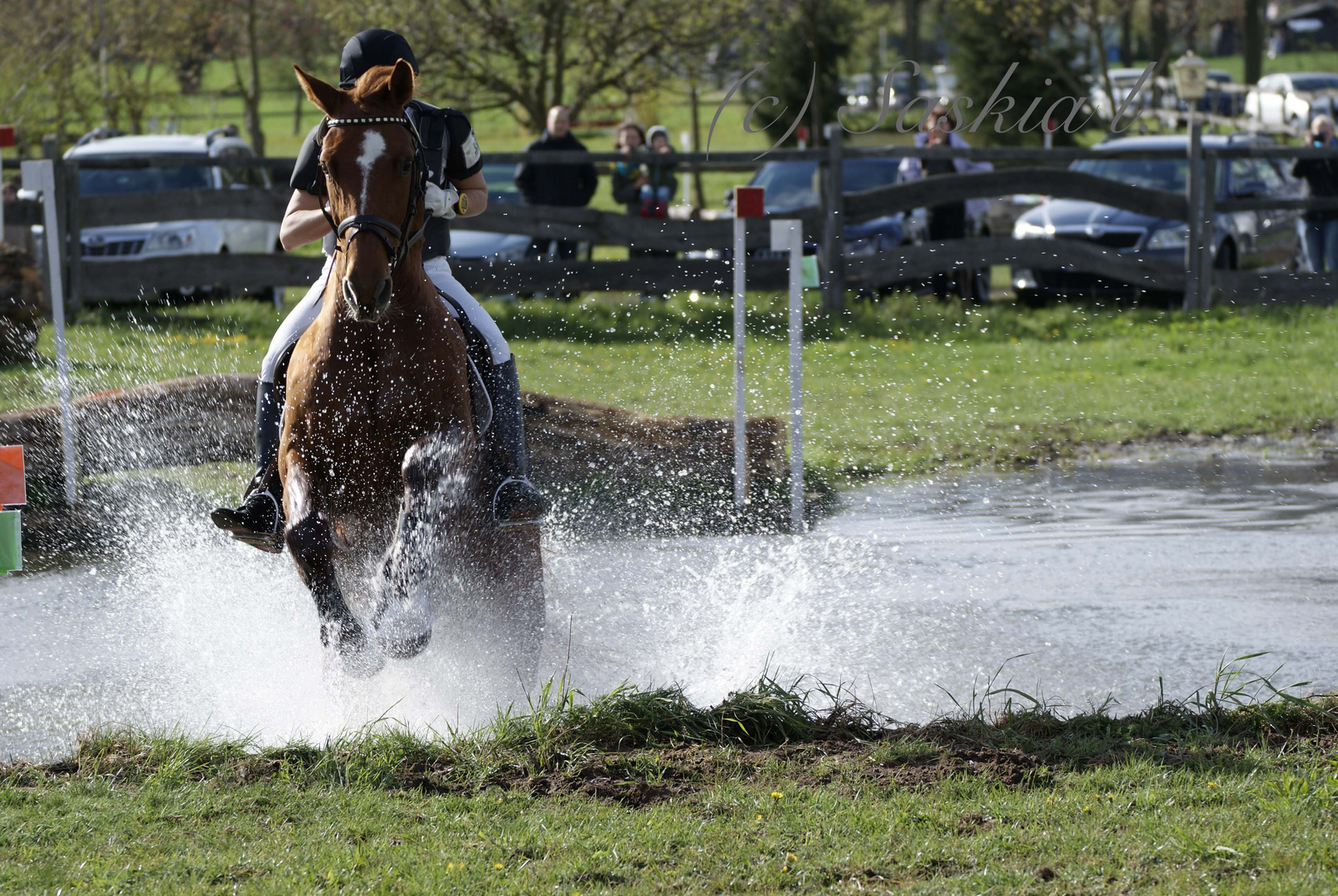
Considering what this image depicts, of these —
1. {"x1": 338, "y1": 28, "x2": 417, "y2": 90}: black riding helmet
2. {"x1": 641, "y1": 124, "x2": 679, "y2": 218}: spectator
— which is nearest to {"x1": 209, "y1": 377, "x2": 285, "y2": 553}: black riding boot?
{"x1": 338, "y1": 28, "x2": 417, "y2": 90}: black riding helmet

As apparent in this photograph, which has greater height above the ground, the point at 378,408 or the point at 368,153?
the point at 368,153

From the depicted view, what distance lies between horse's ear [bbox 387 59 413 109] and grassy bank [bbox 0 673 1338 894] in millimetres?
1990

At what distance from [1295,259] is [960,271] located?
13.8ft

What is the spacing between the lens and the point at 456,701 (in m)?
5.02

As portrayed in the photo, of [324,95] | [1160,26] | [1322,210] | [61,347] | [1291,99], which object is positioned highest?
[1160,26]

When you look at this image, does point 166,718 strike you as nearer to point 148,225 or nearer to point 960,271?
point 960,271

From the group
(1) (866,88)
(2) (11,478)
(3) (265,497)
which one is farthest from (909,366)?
(1) (866,88)

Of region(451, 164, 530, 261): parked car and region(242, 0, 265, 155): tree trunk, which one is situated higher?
region(242, 0, 265, 155): tree trunk

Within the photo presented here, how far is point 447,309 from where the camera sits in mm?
5023

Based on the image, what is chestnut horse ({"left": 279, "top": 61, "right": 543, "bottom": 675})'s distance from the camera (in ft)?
14.6

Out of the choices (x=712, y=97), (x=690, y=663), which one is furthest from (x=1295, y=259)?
(x=712, y=97)

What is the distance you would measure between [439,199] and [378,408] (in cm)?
74

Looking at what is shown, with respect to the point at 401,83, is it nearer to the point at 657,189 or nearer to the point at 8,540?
the point at 8,540

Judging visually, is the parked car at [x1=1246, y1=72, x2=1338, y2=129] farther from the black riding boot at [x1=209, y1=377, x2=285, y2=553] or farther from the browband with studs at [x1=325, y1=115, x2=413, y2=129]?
the browband with studs at [x1=325, y1=115, x2=413, y2=129]
